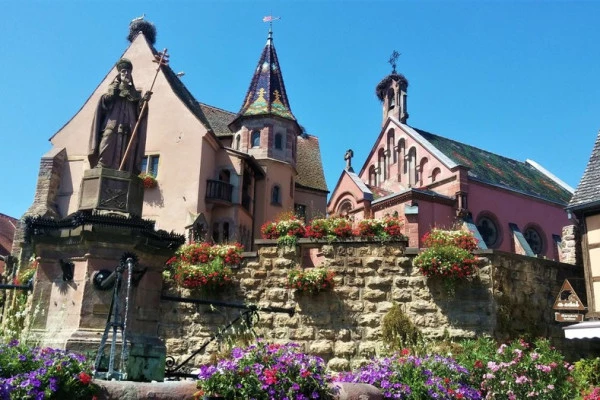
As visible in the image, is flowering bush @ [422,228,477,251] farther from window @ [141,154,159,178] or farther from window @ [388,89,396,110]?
window @ [388,89,396,110]

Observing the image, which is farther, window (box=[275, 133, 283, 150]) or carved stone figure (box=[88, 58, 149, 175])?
window (box=[275, 133, 283, 150])

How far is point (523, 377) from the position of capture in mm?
10039

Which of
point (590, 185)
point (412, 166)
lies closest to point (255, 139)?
point (412, 166)

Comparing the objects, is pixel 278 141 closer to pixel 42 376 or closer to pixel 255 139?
pixel 255 139

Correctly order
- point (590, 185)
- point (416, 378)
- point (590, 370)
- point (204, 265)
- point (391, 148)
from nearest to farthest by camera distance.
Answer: point (416, 378)
point (590, 370)
point (204, 265)
point (590, 185)
point (391, 148)

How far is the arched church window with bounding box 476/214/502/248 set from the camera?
110 ft

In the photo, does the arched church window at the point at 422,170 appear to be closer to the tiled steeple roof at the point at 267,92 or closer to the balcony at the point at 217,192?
the tiled steeple roof at the point at 267,92

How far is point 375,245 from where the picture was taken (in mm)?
14250

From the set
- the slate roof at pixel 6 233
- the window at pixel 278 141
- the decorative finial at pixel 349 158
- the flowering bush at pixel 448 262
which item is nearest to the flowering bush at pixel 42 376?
the flowering bush at pixel 448 262

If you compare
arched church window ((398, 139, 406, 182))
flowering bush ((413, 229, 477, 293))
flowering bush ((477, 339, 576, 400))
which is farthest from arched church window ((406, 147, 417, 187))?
flowering bush ((477, 339, 576, 400))

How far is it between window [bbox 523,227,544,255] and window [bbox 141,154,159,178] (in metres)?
21.7

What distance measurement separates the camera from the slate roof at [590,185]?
16312 mm

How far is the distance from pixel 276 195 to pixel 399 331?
1967 centimetres

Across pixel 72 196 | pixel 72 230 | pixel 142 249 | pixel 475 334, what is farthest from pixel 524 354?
pixel 72 196
